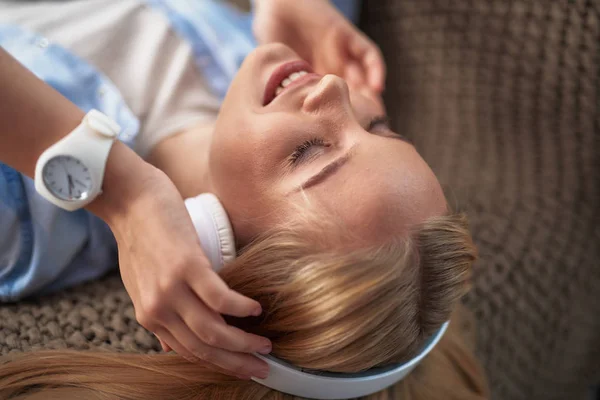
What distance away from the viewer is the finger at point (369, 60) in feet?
3.71

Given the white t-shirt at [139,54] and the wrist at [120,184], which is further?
the white t-shirt at [139,54]

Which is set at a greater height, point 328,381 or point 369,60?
point 369,60

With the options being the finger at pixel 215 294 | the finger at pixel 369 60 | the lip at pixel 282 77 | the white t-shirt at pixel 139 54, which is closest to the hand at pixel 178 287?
the finger at pixel 215 294

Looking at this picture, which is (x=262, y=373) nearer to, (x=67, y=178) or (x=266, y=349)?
(x=266, y=349)

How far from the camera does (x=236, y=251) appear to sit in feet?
2.46

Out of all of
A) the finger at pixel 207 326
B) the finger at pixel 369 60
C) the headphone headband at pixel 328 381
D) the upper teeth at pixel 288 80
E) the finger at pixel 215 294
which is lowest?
the headphone headband at pixel 328 381

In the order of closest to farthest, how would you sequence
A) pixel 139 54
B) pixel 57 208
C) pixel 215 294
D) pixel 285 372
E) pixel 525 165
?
pixel 215 294
pixel 285 372
pixel 57 208
pixel 139 54
pixel 525 165

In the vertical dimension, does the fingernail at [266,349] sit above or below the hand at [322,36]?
below

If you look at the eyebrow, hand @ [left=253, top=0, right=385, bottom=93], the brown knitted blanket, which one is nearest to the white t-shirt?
hand @ [left=253, top=0, right=385, bottom=93]

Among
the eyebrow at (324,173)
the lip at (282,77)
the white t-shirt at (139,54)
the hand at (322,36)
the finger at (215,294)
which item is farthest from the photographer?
the hand at (322,36)

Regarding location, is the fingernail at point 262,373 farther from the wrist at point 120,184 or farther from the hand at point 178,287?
the wrist at point 120,184

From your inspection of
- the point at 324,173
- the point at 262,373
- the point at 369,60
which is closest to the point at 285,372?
the point at 262,373

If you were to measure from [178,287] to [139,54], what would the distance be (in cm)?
67

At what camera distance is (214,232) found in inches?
28.5
